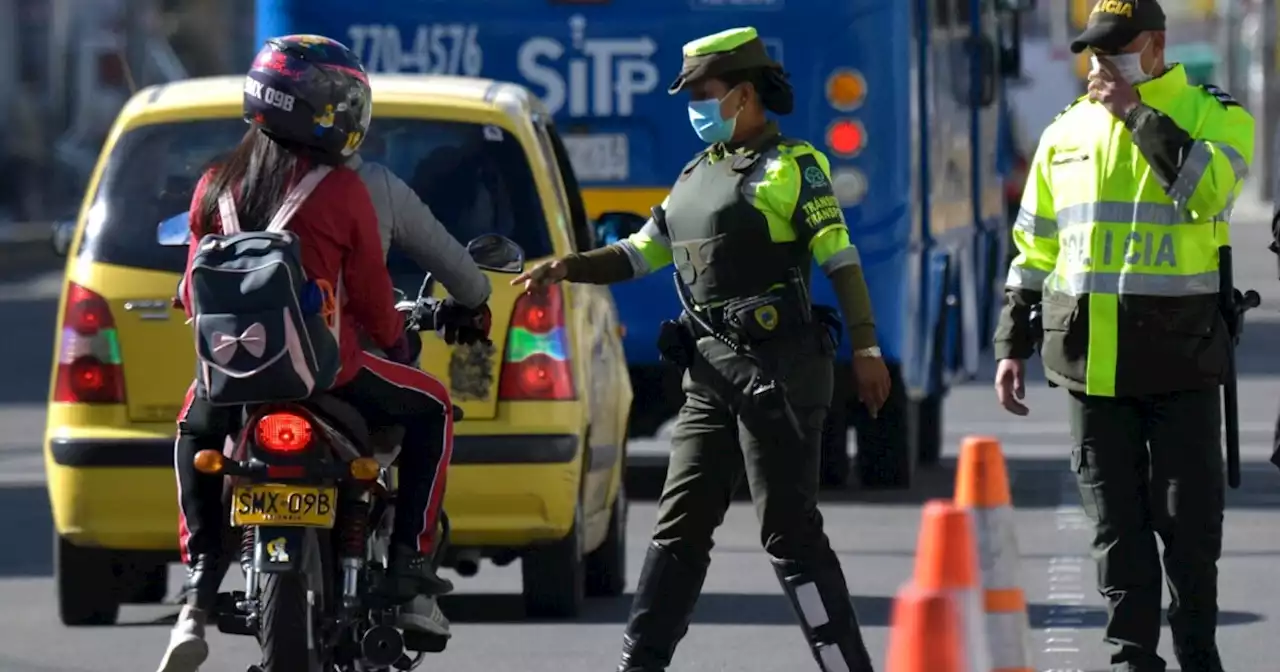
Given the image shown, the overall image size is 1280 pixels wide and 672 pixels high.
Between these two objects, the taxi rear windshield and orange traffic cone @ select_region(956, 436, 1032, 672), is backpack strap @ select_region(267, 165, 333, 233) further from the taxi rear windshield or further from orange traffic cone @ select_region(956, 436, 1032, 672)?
the taxi rear windshield

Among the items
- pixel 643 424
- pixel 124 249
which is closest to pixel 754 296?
pixel 124 249

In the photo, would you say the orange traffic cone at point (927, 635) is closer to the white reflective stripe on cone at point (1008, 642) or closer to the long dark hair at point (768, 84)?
the white reflective stripe on cone at point (1008, 642)

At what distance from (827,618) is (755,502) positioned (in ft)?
1.03

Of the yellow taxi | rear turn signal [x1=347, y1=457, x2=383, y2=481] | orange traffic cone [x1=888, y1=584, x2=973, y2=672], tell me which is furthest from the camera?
the yellow taxi

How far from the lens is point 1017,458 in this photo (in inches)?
619

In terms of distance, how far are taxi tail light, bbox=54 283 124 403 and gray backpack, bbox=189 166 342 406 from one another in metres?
2.64

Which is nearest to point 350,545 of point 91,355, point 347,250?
point 347,250

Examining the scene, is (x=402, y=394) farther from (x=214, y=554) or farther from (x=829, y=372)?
(x=829, y=372)

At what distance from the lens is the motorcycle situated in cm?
664

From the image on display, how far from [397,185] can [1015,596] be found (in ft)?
5.40

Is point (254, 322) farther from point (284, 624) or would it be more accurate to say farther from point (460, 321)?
point (460, 321)

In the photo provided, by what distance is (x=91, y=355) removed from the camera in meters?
9.33

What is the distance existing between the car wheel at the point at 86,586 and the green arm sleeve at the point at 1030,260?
3.07m

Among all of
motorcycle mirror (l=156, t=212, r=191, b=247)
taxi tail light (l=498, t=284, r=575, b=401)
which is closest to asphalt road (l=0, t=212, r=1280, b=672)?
taxi tail light (l=498, t=284, r=575, b=401)
